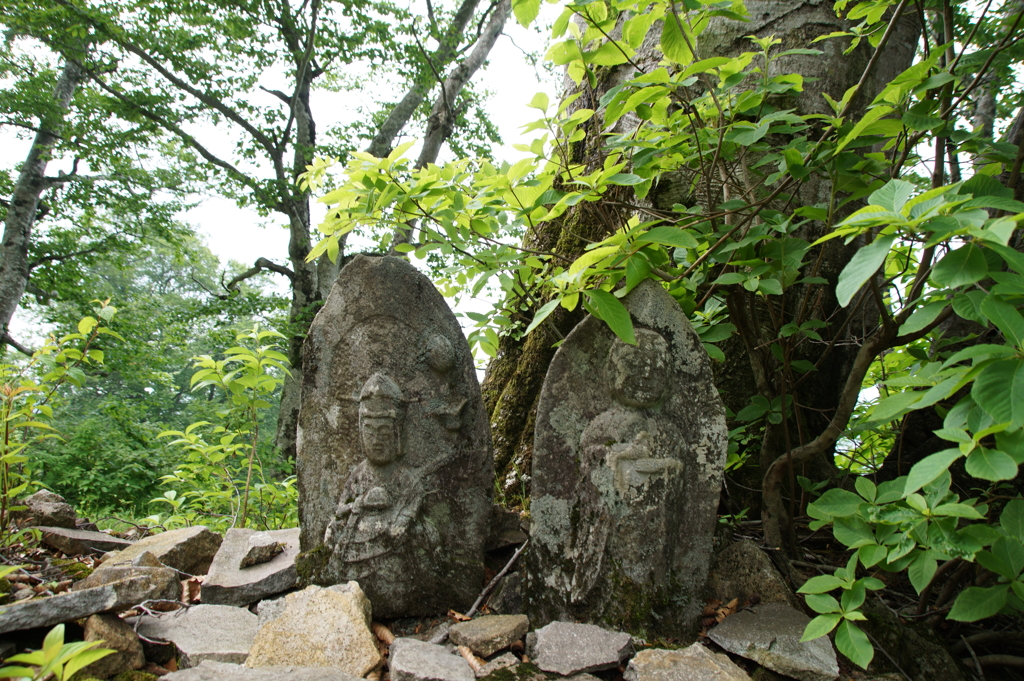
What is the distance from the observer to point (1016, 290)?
137 cm

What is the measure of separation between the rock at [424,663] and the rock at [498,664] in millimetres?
45

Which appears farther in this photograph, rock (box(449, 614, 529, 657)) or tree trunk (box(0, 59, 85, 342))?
Answer: tree trunk (box(0, 59, 85, 342))

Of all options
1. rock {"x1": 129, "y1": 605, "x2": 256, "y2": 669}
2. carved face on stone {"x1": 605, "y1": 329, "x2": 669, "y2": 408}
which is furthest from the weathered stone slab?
rock {"x1": 129, "y1": 605, "x2": 256, "y2": 669}

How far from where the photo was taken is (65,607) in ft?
6.17

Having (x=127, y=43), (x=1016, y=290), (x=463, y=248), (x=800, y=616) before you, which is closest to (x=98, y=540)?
(x=463, y=248)

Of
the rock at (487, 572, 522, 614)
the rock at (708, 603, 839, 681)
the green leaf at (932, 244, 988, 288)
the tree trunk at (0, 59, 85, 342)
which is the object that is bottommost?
the rock at (708, 603, 839, 681)

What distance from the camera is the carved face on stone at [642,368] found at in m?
2.47

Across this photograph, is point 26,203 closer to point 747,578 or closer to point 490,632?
point 490,632

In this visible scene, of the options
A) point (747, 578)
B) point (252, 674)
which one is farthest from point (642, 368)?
point (252, 674)

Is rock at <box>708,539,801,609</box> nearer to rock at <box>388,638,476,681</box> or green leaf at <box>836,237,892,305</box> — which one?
rock at <box>388,638,476,681</box>

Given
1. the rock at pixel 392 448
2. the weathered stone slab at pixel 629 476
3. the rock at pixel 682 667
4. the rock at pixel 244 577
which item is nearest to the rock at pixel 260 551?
the rock at pixel 244 577

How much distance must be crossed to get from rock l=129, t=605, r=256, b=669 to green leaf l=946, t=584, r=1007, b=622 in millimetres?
2471

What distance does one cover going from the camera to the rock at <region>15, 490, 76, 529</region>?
3.56m

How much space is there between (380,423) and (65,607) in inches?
50.0
